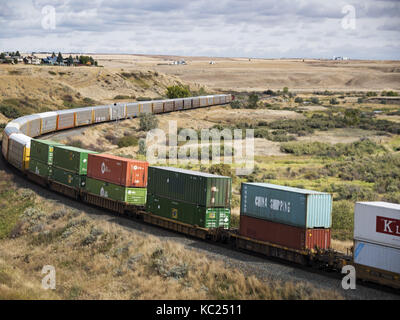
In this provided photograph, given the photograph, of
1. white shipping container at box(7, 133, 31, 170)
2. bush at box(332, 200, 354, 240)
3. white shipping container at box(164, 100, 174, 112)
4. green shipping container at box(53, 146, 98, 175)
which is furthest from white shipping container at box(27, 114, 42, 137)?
white shipping container at box(164, 100, 174, 112)

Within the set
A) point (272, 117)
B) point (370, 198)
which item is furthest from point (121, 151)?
point (272, 117)

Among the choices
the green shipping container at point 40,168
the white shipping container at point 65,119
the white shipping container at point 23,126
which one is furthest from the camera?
the white shipping container at point 65,119

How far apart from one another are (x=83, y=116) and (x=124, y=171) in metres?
46.6

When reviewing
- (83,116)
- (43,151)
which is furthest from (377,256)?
(83,116)

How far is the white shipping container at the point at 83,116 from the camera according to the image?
8094 centimetres

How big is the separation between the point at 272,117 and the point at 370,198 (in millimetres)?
68746

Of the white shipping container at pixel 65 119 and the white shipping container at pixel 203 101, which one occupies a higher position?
the white shipping container at pixel 203 101

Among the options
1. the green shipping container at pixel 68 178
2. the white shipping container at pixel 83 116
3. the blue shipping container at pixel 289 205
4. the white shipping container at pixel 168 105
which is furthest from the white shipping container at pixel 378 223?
the white shipping container at pixel 168 105

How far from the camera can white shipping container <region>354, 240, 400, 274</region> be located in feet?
79.4

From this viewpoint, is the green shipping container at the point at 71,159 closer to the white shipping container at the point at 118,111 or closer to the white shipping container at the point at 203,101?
the white shipping container at the point at 118,111

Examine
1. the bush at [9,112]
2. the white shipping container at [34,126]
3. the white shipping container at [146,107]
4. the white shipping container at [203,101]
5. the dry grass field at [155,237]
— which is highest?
the white shipping container at [203,101]

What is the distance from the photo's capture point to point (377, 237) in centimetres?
2462

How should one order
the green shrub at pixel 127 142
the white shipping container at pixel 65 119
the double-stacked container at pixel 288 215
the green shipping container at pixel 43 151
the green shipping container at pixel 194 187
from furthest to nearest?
the white shipping container at pixel 65 119 → the green shrub at pixel 127 142 → the green shipping container at pixel 43 151 → the green shipping container at pixel 194 187 → the double-stacked container at pixel 288 215

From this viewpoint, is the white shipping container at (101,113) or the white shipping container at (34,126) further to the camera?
the white shipping container at (101,113)
